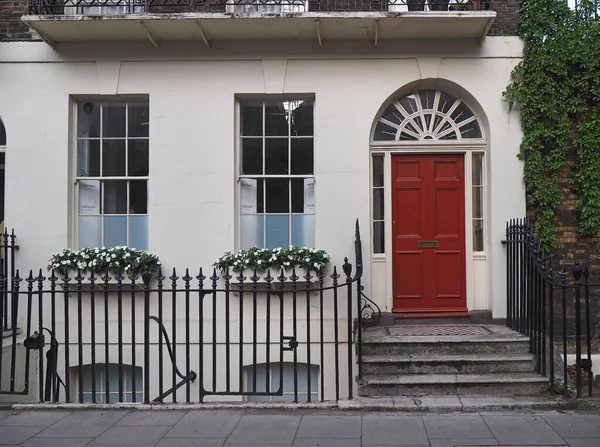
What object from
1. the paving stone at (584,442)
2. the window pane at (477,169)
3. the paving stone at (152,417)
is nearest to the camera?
the paving stone at (584,442)

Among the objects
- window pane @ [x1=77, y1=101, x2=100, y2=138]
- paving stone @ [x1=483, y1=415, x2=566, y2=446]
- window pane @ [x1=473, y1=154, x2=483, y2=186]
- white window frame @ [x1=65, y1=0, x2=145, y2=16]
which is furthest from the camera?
window pane @ [x1=77, y1=101, x2=100, y2=138]

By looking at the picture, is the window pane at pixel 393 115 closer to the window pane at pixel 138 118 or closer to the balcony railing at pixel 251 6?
the balcony railing at pixel 251 6

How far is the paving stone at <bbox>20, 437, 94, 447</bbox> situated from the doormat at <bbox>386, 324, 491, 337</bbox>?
388 centimetres

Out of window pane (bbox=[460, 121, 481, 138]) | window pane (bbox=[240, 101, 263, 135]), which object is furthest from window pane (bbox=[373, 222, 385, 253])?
window pane (bbox=[240, 101, 263, 135])

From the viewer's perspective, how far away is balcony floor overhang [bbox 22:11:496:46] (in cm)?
790

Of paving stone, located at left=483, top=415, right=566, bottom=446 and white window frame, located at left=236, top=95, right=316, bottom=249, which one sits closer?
paving stone, located at left=483, top=415, right=566, bottom=446

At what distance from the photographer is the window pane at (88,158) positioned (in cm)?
877

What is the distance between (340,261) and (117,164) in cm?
357

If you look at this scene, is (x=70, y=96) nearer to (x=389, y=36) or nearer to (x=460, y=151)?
(x=389, y=36)

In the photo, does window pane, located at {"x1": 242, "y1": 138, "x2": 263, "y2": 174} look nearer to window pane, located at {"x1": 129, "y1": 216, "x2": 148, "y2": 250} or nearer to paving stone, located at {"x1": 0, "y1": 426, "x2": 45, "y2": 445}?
window pane, located at {"x1": 129, "y1": 216, "x2": 148, "y2": 250}

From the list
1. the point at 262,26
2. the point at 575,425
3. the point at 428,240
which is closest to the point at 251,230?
the point at 428,240

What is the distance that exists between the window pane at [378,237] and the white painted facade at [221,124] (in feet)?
0.42

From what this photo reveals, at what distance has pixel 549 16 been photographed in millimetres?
8234

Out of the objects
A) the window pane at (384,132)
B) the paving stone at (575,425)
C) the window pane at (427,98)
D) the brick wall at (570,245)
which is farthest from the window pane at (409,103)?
the paving stone at (575,425)
